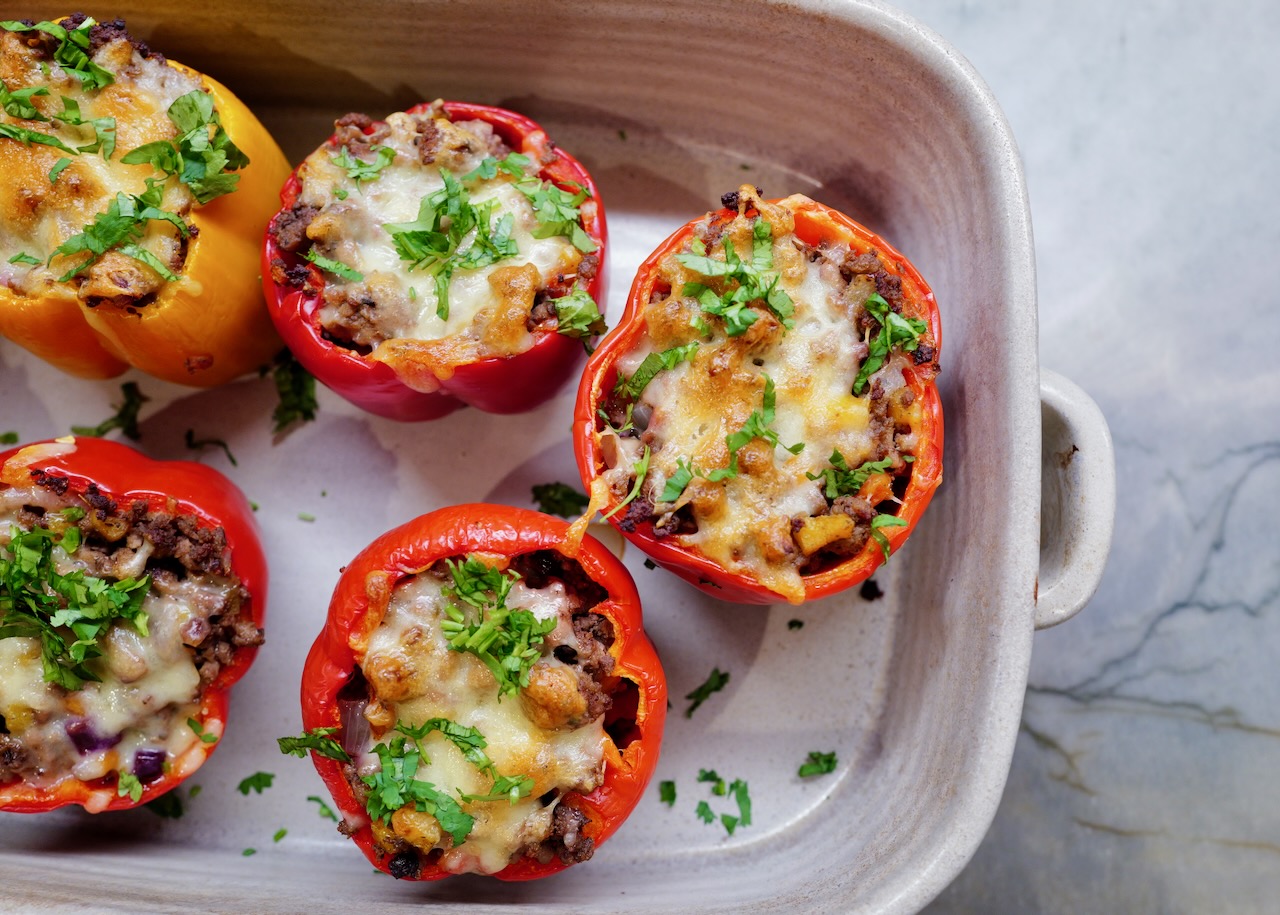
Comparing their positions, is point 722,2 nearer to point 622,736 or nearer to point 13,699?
point 622,736

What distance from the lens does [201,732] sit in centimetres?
206

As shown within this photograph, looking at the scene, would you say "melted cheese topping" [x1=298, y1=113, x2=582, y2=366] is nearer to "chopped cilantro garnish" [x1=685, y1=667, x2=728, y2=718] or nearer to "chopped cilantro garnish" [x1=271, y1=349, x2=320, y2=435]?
"chopped cilantro garnish" [x1=271, y1=349, x2=320, y2=435]

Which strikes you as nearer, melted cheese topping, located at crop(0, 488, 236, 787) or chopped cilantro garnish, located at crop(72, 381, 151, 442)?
melted cheese topping, located at crop(0, 488, 236, 787)

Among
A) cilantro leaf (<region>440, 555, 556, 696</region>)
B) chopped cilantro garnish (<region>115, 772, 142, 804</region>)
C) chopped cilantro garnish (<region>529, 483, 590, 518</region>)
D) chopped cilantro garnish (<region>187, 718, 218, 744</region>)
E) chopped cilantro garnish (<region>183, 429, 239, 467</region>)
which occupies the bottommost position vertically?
chopped cilantro garnish (<region>115, 772, 142, 804</region>)

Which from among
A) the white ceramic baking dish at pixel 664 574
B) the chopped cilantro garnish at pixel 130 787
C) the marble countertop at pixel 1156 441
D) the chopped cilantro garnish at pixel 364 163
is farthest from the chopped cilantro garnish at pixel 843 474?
the chopped cilantro garnish at pixel 130 787

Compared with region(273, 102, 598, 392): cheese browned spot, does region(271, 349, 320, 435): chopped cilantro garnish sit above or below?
below

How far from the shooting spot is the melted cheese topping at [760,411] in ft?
6.15

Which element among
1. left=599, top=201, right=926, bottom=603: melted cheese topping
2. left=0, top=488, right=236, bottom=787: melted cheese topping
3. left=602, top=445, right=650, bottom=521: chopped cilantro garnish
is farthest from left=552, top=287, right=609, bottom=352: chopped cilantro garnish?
left=0, top=488, right=236, bottom=787: melted cheese topping

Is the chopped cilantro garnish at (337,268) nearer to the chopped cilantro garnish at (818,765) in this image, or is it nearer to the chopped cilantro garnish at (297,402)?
the chopped cilantro garnish at (297,402)

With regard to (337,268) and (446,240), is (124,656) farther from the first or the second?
(446,240)

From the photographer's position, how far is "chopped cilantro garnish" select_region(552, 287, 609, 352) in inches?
79.6

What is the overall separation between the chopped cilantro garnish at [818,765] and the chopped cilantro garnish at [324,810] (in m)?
1.08

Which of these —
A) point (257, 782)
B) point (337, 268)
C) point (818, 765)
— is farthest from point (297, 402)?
point (818, 765)

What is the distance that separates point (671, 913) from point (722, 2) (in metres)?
1.89
